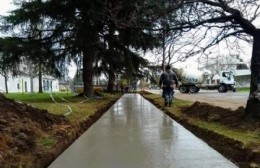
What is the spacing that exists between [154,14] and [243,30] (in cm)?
241

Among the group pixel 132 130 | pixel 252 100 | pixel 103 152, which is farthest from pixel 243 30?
pixel 103 152

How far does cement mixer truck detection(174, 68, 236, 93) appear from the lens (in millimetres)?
55763

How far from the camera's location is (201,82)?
59.5 metres

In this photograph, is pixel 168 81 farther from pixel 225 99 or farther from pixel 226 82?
pixel 226 82

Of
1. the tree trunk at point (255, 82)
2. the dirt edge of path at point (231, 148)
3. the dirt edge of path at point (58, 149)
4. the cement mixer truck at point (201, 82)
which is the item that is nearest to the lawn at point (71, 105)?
the dirt edge of path at point (58, 149)

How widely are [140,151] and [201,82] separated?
5199 cm

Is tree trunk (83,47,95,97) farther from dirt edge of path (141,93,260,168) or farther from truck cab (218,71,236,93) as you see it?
truck cab (218,71,236,93)

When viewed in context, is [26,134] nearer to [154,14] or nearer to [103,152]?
[103,152]

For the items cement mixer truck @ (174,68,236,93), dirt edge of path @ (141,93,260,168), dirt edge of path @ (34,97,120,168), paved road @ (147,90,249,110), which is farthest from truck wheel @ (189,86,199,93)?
dirt edge of path @ (141,93,260,168)

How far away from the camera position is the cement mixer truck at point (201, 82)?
55.8 meters

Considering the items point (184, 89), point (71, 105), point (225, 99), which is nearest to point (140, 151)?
point (71, 105)

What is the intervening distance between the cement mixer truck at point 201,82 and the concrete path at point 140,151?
4387 centimetres

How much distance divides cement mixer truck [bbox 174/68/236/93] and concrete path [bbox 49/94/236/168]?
4387 cm

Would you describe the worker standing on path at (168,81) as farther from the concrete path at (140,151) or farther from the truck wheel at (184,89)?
the truck wheel at (184,89)
